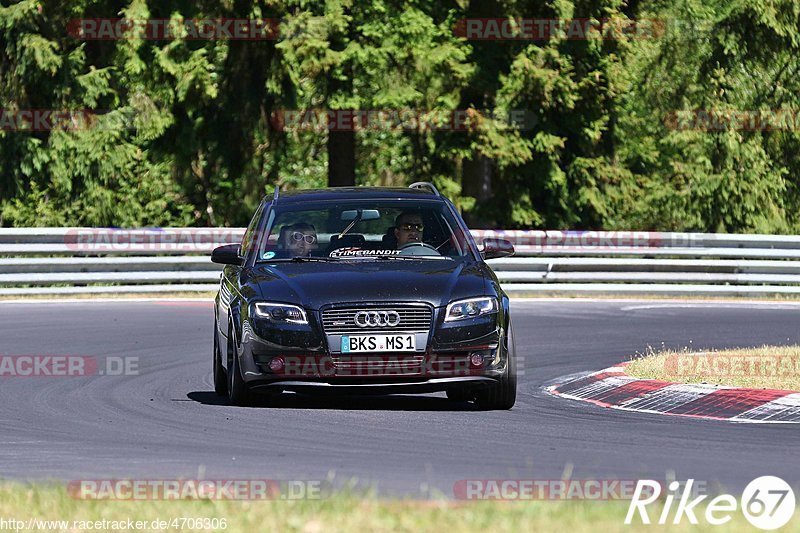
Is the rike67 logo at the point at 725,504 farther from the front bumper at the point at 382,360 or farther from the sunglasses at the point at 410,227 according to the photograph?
the sunglasses at the point at 410,227

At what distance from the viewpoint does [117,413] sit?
432 inches

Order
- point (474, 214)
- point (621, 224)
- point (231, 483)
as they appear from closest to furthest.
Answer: point (231, 483) < point (474, 214) < point (621, 224)

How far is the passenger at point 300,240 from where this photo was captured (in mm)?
11820

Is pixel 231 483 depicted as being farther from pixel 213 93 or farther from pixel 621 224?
pixel 621 224

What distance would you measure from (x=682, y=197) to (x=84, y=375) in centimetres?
2613

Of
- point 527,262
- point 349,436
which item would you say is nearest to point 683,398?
point 349,436

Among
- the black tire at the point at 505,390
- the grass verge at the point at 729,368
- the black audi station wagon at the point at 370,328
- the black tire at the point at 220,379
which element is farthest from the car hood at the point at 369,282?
the grass verge at the point at 729,368

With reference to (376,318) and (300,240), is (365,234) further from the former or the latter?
(376,318)

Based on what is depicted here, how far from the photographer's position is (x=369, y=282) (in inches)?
426

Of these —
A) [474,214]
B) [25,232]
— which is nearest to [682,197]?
[474,214]

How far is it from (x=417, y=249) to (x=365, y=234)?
1.69ft

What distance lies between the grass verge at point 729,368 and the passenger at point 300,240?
3.00 metres

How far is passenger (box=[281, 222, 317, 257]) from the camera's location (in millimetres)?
11820

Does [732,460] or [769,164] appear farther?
[769,164]
